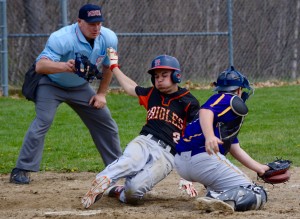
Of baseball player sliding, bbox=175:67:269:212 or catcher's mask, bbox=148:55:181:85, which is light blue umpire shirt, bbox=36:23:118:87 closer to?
catcher's mask, bbox=148:55:181:85

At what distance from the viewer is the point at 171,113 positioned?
663 cm

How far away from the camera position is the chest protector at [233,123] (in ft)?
19.7

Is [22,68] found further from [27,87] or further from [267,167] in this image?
[267,167]

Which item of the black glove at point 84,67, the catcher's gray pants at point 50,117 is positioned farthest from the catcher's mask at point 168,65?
the catcher's gray pants at point 50,117

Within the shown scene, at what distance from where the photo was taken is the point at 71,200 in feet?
22.4

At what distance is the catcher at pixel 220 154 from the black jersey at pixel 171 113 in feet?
1.03

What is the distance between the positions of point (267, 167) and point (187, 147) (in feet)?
2.49

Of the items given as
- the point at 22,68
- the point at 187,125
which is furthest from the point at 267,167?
the point at 22,68

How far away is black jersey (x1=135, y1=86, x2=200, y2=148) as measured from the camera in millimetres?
6637

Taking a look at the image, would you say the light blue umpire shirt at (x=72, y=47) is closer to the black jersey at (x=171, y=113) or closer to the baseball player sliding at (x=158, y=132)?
the baseball player sliding at (x=158, y=132)

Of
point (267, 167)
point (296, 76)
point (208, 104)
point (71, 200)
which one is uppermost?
point (208, 104)

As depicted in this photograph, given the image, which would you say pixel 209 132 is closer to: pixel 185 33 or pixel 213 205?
pixel 213 205

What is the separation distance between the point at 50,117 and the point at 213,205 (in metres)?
2.54

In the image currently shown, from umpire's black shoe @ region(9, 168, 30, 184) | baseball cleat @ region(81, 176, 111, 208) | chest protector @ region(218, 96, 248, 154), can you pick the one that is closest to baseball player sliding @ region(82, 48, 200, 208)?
baseball cleat @ region(81, 176, 111, 208)
